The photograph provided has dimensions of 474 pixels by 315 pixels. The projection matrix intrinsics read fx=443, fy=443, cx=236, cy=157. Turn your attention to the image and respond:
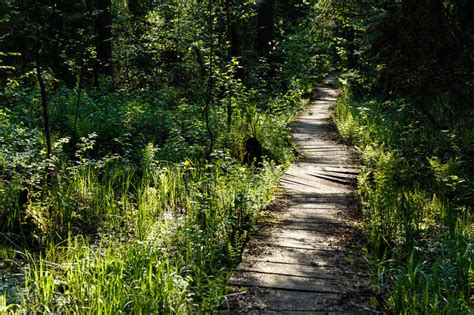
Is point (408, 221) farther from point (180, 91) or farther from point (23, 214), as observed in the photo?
point (180, 91)

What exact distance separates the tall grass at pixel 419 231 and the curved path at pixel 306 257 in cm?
27

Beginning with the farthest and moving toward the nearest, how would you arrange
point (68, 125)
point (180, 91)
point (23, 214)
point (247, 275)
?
point (180, 91)
point (68, 125)
point (23, 214)
point (247, 275)

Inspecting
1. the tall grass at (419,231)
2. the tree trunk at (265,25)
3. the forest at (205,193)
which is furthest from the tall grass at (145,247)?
the tree trunk at (265,25)

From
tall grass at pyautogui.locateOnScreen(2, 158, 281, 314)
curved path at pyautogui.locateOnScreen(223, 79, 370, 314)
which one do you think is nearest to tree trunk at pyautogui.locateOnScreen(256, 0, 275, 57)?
curved path at pyautogui.locateOnScreen(223, 79, 370, 314)

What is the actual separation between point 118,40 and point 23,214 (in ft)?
44.7

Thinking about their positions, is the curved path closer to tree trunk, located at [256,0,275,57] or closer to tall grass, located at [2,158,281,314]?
tall grass, located at [2,158,281,314]

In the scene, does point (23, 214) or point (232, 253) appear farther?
point (23, 214)

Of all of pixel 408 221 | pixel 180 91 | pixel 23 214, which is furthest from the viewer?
pixel 180 91

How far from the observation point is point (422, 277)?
12.3ft

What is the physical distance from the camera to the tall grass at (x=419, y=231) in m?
3.45

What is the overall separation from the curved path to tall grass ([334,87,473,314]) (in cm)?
27

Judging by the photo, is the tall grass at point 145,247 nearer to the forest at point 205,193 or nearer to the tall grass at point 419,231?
the forest at point 205,193

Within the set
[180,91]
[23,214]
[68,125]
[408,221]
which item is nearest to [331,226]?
[408,221]

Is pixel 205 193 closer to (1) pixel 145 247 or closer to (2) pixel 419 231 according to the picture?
(1) pixel 145 247
